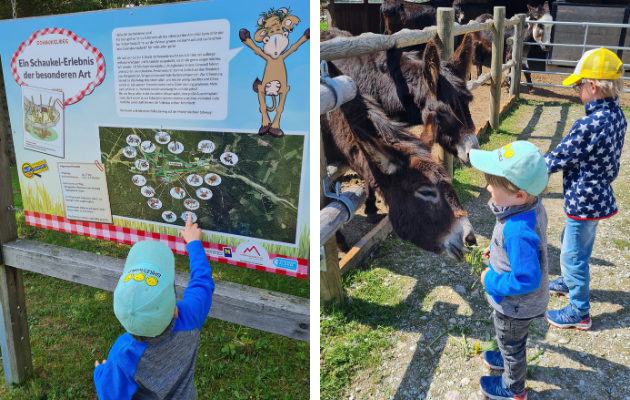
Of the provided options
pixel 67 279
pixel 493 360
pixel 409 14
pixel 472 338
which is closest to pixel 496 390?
pixel 493 360

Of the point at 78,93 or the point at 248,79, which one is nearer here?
the point at 248,79

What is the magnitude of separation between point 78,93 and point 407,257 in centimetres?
282

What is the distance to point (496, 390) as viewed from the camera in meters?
2.39

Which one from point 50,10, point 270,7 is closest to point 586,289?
point 270,7

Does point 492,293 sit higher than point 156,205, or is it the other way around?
point 156,205

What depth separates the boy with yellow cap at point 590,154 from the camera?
2.57 metres

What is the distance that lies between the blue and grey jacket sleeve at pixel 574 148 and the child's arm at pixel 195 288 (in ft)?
6.75

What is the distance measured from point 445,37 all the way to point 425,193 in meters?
2.19

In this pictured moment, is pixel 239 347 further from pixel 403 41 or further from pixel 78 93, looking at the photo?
pixel 403 41

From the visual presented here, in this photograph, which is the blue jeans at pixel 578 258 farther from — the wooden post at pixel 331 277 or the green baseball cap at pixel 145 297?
the green baseball cap at pixel 145 297

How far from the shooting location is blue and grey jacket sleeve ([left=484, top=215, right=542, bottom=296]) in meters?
1.89

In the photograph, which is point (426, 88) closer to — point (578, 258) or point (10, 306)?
point (578, 258)

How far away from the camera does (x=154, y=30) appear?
1880mm

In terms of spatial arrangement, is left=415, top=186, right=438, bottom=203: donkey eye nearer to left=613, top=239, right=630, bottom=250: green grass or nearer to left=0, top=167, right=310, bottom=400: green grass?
left=0, top=167, right=310, bottom=400: green grass
